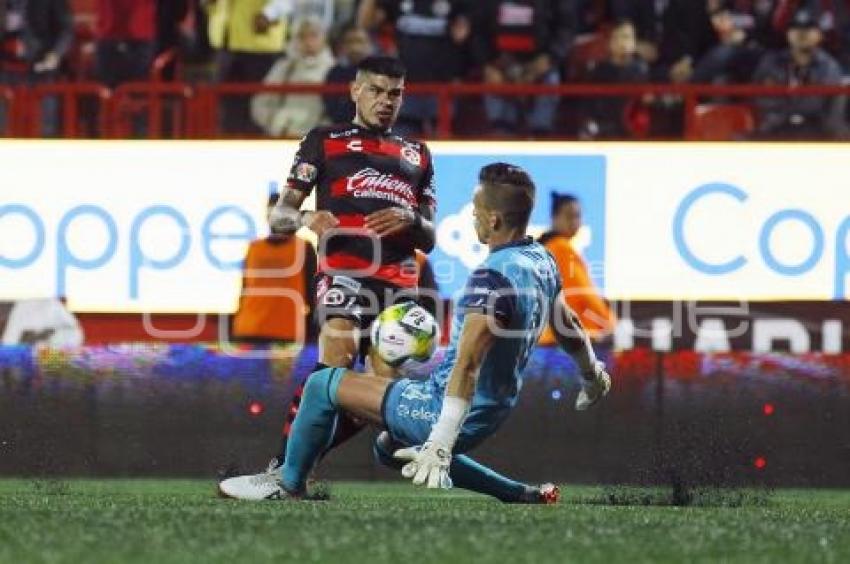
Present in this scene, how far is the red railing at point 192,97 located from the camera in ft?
57.5

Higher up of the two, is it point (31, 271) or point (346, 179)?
point (346, 179)

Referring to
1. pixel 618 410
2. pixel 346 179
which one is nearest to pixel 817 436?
pixel 618 410

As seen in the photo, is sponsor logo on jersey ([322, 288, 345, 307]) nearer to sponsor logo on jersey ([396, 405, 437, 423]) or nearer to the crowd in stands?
sponsor logo on jersey ([396, 405, 437, 423])

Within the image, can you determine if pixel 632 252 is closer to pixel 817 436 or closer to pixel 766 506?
pixel 817 436

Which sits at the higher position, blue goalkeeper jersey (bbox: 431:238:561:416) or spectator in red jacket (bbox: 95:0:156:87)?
A: spectator in red jacket (bbox: 95:0:156:87)

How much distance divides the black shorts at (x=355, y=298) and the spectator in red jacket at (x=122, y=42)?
Result: 774cm

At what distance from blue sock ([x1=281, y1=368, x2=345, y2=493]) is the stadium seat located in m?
7.87

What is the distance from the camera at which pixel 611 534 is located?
28.6 feet

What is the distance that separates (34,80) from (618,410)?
6.98 metres

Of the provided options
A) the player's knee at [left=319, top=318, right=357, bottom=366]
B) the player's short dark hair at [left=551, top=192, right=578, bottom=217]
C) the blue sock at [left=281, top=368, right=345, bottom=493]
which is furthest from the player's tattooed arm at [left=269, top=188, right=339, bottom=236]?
the player's short dark hair at [left=551, top=192, right=578, bottom=217]

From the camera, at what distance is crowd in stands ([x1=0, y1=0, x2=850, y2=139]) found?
17922mm

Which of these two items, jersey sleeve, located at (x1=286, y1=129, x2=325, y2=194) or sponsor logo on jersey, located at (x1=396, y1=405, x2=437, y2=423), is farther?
jersey sleeve, located at (x1=286, y1=129, x2=325, y2=194)

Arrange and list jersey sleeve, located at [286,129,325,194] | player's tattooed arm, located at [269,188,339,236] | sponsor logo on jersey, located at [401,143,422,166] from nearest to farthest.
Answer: player's tattooed arm, located at [269,188,339,236]
jersey sleeve, located at [286,129,325,194]
sponsor logo on jersey, located at [401,143,422,166]

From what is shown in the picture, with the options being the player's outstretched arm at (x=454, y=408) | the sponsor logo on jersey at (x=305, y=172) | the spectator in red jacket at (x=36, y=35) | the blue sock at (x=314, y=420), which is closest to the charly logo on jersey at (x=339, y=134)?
the sponsor logo on jersey at (x=305, y=172)
